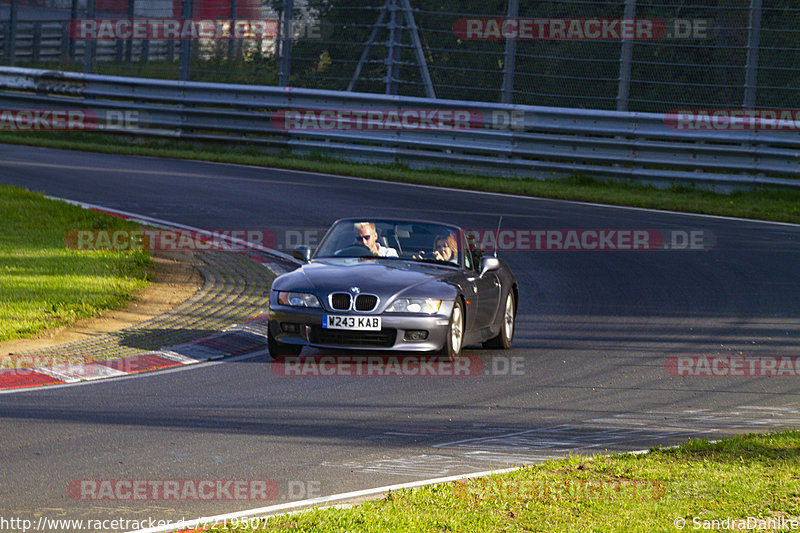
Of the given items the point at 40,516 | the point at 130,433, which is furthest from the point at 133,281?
the point at 40,516

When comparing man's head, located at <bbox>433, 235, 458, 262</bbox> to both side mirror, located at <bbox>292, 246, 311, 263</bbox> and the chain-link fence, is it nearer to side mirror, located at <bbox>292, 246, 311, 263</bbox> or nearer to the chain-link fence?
side mirror, located at <bbox>292, 246, 311, 263</bbox>

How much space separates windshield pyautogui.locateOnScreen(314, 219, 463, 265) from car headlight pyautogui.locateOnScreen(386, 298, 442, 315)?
3.84 ft

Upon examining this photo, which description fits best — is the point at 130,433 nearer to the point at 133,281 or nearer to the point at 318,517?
the point at 318,517

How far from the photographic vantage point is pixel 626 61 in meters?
21.3

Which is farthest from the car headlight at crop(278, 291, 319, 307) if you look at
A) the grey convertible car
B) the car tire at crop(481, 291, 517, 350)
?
the car tire at crop(481, 291, 517, 350)

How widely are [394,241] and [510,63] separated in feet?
40.3

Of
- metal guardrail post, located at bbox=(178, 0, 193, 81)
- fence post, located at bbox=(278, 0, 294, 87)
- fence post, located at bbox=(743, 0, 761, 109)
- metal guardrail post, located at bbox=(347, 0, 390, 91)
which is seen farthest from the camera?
metal guardrail post, located at bbox=(178, 0, 193, 81)

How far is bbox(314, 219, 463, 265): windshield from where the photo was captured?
35.5ft

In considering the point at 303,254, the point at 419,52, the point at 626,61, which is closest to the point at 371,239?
the point at 303,254

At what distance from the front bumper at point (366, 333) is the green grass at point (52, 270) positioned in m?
2.59

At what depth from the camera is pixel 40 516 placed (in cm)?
544

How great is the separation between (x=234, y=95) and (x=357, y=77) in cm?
302

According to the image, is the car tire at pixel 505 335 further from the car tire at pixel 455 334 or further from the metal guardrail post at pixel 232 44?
the metal guardrail post at pixel 232 44

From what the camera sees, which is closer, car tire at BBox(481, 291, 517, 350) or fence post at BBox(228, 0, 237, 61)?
car tire at BBox(481, 291, 517, 350)
